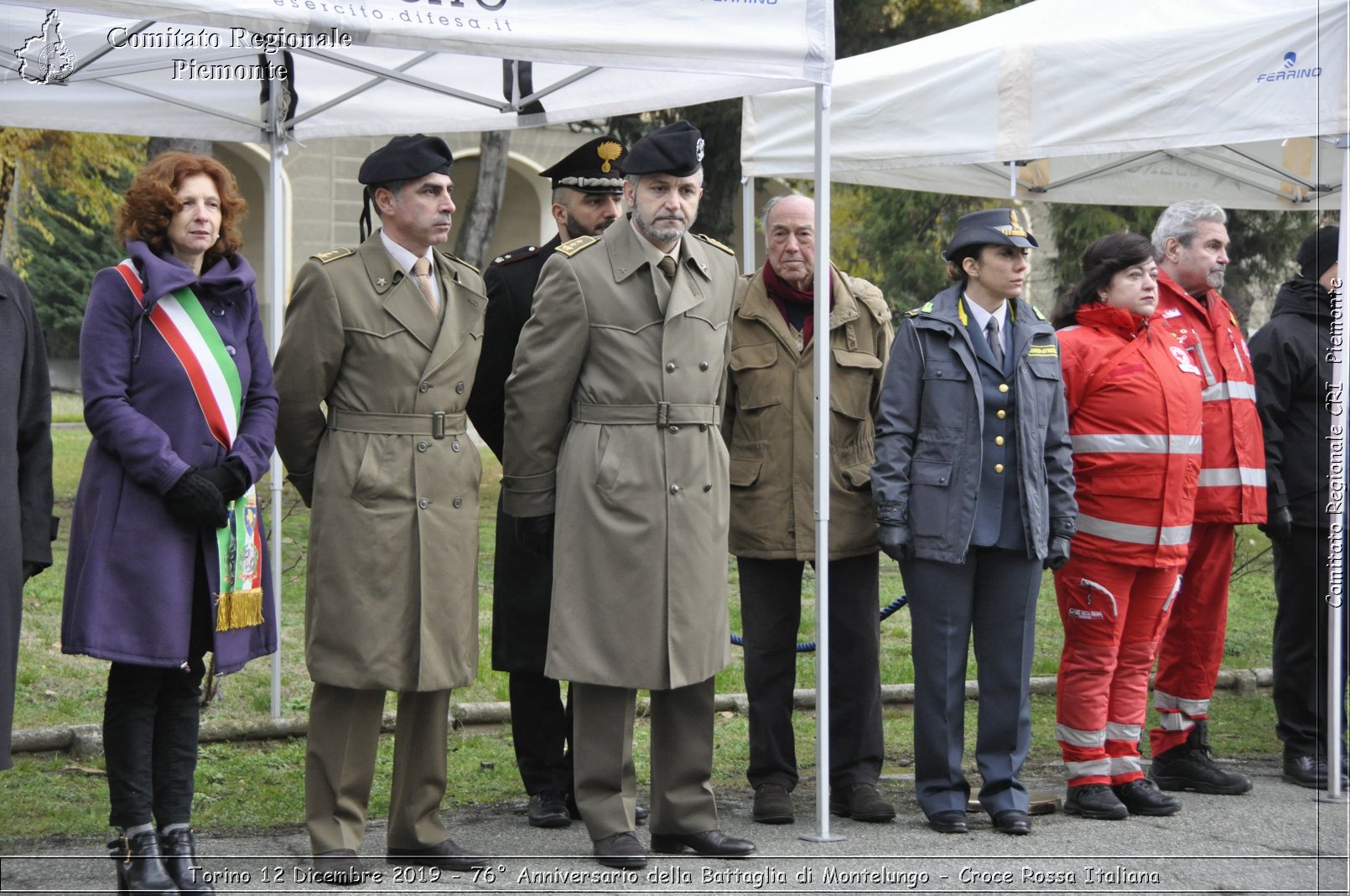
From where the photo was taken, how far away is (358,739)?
4672mm

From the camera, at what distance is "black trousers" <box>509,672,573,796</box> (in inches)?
Result: 217

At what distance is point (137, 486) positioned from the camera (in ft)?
14.2

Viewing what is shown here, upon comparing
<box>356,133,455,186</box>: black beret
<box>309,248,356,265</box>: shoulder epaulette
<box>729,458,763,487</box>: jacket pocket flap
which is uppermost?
<box>356,133,455,186</box>: black beret

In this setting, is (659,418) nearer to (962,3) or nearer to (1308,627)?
(1308,627)

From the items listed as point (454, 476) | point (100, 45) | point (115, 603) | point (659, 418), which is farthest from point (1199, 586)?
point (100, 45)

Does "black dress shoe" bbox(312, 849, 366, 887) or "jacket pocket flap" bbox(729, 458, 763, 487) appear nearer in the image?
"black dress shoe" bbox(312, 849, 366, 887)

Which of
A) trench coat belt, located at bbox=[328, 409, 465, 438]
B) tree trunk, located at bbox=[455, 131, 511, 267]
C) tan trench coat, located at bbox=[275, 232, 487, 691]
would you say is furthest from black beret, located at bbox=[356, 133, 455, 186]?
tree trunk, located at bbox=[455, 131, 511, 267]

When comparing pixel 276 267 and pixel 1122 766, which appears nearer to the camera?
pixel 1122 766

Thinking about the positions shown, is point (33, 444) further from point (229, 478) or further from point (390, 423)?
point (390, 423)

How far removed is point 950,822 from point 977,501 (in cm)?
108

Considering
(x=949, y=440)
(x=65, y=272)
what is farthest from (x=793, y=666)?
(x=65, y=272)

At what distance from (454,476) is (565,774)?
1.33 meters

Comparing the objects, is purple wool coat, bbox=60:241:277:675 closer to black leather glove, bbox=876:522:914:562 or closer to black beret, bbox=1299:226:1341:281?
black leather glove, bbox=876:522:914:562

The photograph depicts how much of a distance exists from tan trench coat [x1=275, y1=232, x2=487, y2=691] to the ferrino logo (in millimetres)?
3209
